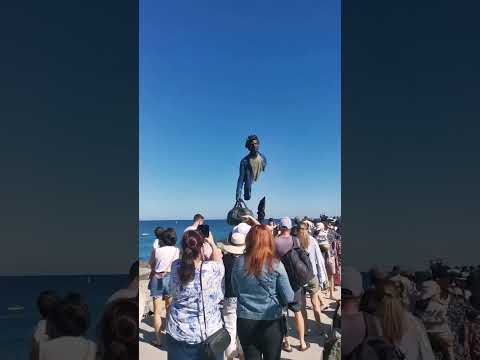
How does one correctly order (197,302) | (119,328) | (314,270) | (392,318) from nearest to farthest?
1. (392,318)
2. (119,328)
3. (197,302)
4. (314,270)

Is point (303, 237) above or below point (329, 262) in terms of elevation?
above

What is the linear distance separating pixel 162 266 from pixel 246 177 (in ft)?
2.98

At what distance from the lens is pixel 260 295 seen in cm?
409

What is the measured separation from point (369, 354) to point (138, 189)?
2134mm

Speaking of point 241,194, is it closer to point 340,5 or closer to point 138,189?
point 138,189

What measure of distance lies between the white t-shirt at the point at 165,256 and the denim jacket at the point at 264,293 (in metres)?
0.47

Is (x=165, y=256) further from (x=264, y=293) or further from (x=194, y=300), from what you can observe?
(x=264, y=293)

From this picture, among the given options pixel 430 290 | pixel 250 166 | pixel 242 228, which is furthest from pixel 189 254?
pixel 430 290

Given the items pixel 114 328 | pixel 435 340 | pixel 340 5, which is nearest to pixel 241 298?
pixel 114 328

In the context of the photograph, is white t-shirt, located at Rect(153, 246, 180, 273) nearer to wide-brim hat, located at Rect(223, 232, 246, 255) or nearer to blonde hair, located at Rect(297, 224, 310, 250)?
wide-brim hat, located at Rect(223, 232, 246, 255)

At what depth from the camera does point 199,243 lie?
13.6 ft

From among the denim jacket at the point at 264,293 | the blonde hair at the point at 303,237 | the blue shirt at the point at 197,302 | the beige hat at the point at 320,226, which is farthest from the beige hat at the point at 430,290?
the blue shirt at the point at 197,302

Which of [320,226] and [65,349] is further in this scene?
[320,226]

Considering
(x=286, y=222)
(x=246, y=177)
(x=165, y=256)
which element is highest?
(x=246, y=177)
